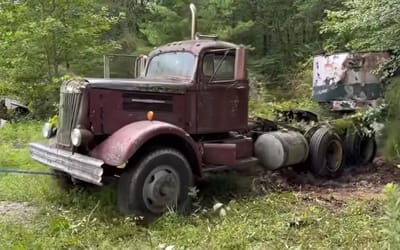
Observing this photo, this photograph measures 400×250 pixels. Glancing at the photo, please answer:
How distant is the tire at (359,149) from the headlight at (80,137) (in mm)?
4644

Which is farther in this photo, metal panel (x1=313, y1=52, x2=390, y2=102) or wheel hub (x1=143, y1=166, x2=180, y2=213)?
metal panel (x1=313, y1=52, x2=390, y2=102)

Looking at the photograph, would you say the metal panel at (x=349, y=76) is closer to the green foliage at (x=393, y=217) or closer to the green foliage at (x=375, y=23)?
the green foliage at (x=375, y=23)

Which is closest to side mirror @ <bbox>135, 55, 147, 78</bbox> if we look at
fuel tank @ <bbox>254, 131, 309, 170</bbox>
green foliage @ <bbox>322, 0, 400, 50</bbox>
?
fuel tank @ <bbox>254, 131, 309, 170</bbox>

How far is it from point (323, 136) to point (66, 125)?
3.88 metres

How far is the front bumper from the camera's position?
525 cm

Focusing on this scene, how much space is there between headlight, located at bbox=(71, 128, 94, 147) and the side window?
170 cm

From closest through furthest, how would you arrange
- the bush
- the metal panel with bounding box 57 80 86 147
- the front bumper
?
the front bumper, the metal panel with bounding box 57 80 86 147, the bush

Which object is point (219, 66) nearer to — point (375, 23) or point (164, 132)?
point (164, 132)

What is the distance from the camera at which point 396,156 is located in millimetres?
8617

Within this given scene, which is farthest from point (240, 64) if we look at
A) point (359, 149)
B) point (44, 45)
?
point (44, 45)

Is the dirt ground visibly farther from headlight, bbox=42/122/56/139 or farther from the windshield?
headlight, bbox=42/122/56/139

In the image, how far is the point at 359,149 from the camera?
8.85 meters

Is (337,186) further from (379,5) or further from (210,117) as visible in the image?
(379,5)

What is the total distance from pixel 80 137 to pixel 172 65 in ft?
6.04
